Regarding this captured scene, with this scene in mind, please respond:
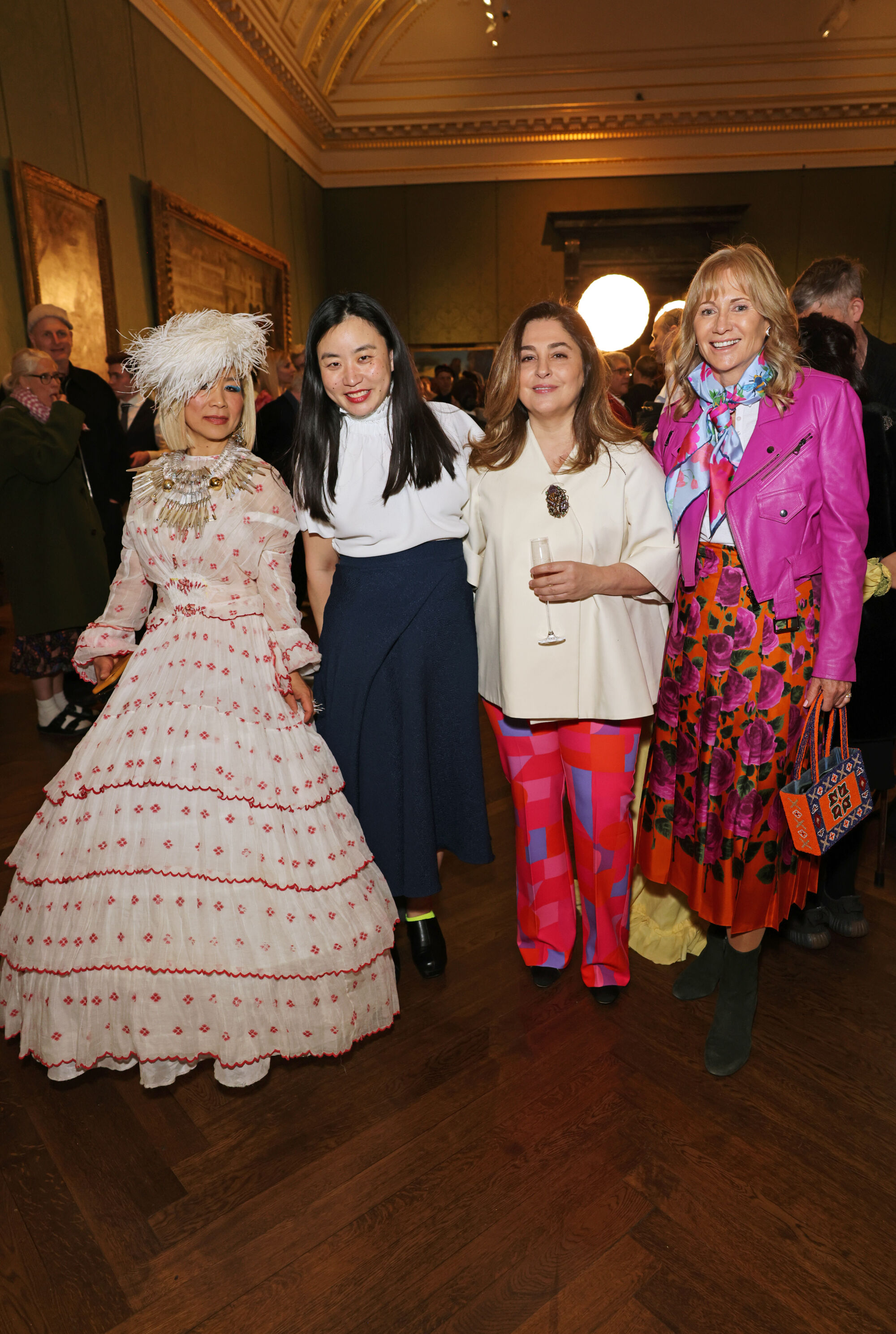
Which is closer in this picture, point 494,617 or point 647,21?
point 494,617

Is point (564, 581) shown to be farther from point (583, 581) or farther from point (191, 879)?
point (191, 879)

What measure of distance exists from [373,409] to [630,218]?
10.00m

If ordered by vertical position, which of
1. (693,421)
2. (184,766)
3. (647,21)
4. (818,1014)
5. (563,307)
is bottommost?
(818,1014)

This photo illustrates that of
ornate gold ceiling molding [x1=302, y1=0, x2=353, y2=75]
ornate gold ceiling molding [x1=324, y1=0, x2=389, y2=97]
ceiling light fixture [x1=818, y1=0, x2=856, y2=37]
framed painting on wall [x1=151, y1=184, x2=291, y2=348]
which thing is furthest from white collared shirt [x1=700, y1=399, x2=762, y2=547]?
ornate gold ceiling molding [x1=324, y1=0, x2=389, y2=97]

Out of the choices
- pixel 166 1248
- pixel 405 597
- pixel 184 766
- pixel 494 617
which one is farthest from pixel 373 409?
pixel 166 1248

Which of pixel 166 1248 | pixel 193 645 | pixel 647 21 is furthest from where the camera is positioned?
pixel 647 21

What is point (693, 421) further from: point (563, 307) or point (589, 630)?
point (589, 630)

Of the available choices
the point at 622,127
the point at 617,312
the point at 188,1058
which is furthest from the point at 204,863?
the point at 622,127

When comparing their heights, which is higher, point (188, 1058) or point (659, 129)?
point (659, 129)

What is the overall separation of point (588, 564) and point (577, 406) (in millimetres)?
394

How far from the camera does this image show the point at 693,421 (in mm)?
1968

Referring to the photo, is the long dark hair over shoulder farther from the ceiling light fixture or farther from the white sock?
the ceiling light fixture

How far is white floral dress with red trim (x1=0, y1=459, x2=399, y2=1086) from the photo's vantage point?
185 cm

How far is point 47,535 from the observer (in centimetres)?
434
